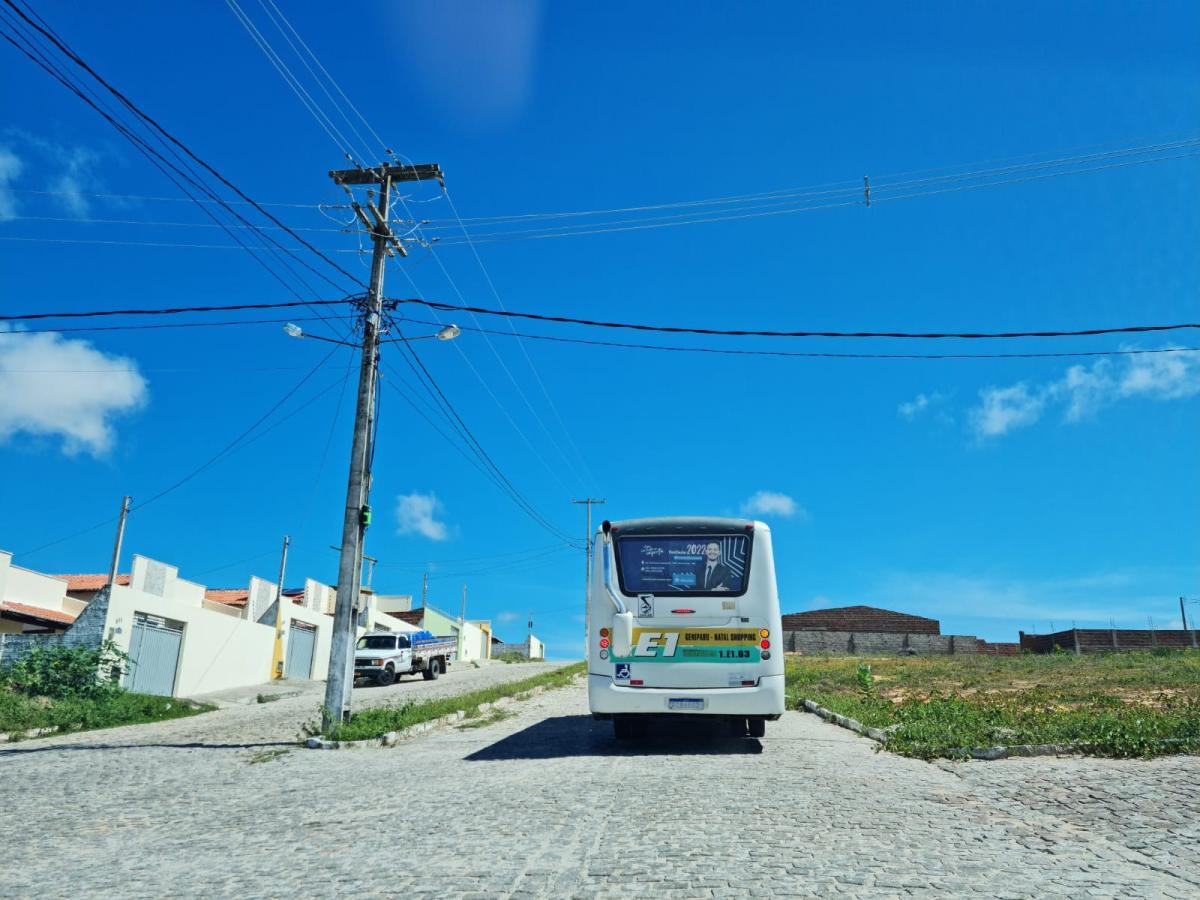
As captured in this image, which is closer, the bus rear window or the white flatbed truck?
the bus rear window

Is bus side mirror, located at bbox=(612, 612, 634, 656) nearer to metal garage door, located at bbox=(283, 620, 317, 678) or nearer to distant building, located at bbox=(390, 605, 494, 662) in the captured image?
metal garage door, located at bbox=(283, 620, 317, 678)

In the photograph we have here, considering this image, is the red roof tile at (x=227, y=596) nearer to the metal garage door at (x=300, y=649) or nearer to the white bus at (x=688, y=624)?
the metal garage door at (x=300, y=649)

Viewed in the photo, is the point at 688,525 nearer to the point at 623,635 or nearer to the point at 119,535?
the point at 623,635

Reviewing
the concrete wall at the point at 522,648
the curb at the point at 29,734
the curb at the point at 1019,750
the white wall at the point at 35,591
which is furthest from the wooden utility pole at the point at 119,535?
the concrete wall at the point at 522,648

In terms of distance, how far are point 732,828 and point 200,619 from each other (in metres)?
26.7

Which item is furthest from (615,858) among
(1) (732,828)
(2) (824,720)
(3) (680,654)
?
(2) (824,720)

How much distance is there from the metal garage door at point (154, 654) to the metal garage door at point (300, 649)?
941 cm

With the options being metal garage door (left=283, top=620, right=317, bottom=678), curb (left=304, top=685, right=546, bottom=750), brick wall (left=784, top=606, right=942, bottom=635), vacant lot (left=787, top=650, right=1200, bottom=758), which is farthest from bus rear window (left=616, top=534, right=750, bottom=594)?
brick wall (left=784, top=606, right=942, bottom=635)

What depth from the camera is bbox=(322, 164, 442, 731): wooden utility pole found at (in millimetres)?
15406

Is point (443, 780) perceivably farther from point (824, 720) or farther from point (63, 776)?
point (824, 720)

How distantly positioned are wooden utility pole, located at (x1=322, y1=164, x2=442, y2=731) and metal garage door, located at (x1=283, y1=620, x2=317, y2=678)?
72.0ft

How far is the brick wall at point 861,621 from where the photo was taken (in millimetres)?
67250

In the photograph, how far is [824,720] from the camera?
16.9 m

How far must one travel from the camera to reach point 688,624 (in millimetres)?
11875
